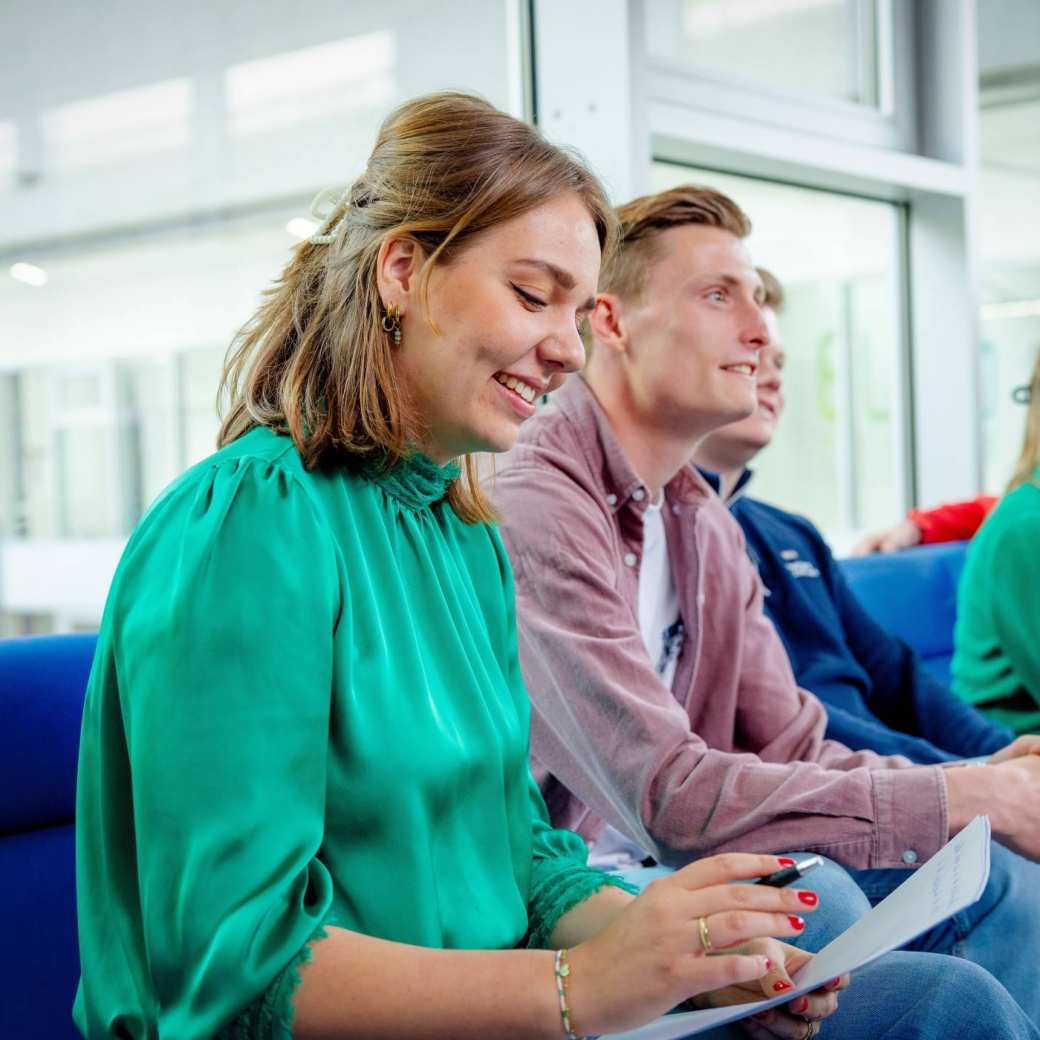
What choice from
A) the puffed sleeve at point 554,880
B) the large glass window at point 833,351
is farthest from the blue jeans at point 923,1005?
the large glass window at point 833,351

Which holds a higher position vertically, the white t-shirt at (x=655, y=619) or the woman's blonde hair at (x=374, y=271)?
the woman's blonde hair at (x=374, y=271)

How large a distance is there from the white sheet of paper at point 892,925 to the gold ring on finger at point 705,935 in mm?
69

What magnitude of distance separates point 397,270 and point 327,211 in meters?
0.18

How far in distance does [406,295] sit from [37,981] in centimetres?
77

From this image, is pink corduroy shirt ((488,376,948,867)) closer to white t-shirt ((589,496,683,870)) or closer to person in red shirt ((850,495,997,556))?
white t-shirt ((589,496,683,870))

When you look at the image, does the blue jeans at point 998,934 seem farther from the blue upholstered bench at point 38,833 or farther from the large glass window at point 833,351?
the large glass window at point 833,351

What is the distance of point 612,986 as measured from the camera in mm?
928

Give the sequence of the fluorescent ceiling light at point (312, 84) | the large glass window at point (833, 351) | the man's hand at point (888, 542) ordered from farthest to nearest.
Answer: the large glass window at point (833, 351)
the man's hand at point (888, 542)
the fluorescent ceiling light at point (312, 84)

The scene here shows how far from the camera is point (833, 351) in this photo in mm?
3877

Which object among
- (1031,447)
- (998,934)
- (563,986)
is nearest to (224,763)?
(563,986)

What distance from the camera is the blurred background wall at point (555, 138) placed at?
2133 millimetres

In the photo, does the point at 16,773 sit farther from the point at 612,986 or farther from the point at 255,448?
the point at 612,986

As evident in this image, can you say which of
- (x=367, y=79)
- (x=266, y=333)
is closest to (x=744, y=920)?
(x=266, y=333)

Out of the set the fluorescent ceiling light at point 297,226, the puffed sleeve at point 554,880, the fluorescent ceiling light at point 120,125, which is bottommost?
the puffed sleeve at point 554,880
